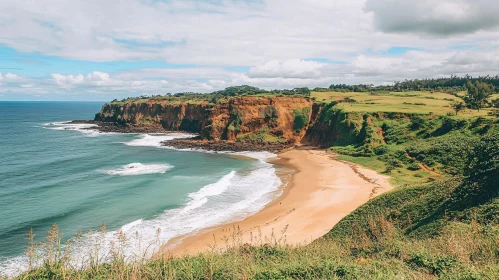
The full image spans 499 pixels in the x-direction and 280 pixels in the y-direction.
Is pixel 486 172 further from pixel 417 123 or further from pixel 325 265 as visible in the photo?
pixel 417 123

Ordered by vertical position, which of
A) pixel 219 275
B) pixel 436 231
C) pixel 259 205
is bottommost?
pixel 259 205

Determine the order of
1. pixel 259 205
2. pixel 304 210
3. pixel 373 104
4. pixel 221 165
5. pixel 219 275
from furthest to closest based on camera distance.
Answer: pixel 373 104 → pixel 221 165 → pixel 259 205 → pixel 304 210 → pixel 219 275

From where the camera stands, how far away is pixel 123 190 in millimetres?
33812

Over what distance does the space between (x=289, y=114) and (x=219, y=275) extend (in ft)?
199

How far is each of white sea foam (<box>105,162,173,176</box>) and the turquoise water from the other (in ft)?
0.43

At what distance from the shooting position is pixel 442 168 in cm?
3584

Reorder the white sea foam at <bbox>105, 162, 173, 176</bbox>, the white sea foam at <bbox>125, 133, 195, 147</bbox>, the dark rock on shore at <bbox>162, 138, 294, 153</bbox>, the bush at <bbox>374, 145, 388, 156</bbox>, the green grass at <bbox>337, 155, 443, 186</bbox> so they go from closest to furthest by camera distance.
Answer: the green grass at <bbox>337, 155, 443, 186</bbox>
the white sea foam at <bbox>105, 162, 173, 176</bbox>
the bush at <bbox>374, 145, 388, 156</bbox>
the dark rock on shore at <bbox>162, 138, 294, 153</bbox>
the white sea foam at <bbox>125, 133, 195, 147</bbox>

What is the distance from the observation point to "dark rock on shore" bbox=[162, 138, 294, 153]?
200 feet

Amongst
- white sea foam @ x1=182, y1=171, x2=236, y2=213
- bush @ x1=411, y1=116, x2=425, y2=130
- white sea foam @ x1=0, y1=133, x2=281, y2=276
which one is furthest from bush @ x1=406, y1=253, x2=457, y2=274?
bush @ x1=411, y1=116, x2=425, y2=130

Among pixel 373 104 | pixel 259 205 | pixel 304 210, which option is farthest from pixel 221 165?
pixel 373 104

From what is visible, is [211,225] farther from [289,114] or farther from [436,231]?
[289,114]

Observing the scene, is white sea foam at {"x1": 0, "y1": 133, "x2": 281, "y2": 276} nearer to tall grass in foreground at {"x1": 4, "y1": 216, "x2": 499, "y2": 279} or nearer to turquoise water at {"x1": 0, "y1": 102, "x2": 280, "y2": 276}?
turquoise water at {"x1": 0, "y1": 102, "x2": 280, "y2": 276}

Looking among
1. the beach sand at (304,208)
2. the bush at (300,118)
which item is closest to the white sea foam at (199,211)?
the beach sand at (304,208)

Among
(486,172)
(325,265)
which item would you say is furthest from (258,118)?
(325,265)
